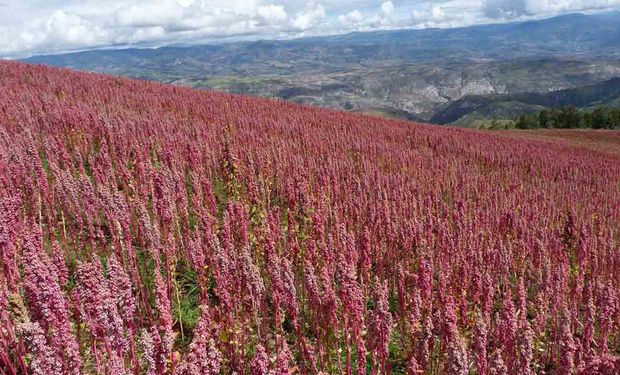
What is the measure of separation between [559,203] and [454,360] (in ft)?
45.0

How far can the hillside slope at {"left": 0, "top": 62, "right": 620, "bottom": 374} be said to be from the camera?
3.35 metres

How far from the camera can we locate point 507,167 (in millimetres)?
19203

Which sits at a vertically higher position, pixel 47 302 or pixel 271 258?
pixel 47 302

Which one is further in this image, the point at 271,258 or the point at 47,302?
the point at 271,258

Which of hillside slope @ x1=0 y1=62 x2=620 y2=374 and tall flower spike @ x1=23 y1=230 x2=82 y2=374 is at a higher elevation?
tall flower spike @ x1=23 y1=230 x2=82 y2=374

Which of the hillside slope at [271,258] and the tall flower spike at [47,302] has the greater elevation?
the tall flower spike at [47,302]

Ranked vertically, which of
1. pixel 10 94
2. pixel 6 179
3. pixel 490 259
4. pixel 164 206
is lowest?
pixel 490 259

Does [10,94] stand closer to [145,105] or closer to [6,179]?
[145,105]

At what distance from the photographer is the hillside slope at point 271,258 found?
11.0 feet

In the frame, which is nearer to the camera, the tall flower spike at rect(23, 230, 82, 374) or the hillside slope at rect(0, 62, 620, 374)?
the tall flower spike at rect(23, 230, 82, 374)

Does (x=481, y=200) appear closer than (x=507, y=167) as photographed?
Yes

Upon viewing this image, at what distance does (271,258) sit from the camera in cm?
430

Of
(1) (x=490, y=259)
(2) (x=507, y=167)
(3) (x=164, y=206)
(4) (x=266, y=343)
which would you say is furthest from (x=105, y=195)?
(2) (x=507, y=167)

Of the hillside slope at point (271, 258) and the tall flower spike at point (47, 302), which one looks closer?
the tall flower spike at point (47, 302)
